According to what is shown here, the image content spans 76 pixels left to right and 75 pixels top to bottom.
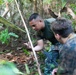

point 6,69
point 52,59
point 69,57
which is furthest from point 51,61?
point 6,69

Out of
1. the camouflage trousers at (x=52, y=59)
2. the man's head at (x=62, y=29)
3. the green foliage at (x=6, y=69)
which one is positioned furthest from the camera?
the camouflage trousers at (x=52, y=59)

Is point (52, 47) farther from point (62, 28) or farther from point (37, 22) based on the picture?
point (62, 28)

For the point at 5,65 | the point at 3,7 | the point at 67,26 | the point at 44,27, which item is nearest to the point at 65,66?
the point at 67,26

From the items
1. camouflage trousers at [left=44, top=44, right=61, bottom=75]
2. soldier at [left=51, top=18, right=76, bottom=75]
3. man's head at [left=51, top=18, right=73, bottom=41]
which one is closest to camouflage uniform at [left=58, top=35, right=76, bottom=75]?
soldier at [left=51, top=18, right=76, bottom=75]

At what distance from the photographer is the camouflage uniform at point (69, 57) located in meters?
2.54

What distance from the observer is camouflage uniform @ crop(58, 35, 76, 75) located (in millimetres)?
2539

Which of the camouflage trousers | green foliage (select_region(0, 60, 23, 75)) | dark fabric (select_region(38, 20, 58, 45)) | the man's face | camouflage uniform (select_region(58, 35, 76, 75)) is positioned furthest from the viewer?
the camouflage trousers

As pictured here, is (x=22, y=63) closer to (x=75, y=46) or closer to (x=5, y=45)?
(x=5, y=45)

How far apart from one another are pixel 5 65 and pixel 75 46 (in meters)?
2.03

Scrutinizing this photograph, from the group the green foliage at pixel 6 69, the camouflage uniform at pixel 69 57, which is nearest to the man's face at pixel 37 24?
the camouflage uniform at pixel 69 57

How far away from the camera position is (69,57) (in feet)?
8.43

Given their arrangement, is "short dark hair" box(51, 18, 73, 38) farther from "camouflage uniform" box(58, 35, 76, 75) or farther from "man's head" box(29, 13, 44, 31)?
"man's head" box(29, 13, 44, 31)

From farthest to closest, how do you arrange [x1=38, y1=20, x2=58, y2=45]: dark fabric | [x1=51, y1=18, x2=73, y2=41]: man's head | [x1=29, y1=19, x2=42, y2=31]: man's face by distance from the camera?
[x1=38, y1=20, x2=58, y2=45]: dark fabric < [x1=29, y1=19, x2=42, y2=31]: man's face < [x1=51, y1=18, x2=73, y2=41]: man's head

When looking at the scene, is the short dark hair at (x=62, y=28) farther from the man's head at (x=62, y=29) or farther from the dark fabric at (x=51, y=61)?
the dark fabric at (x=51, y=61)
